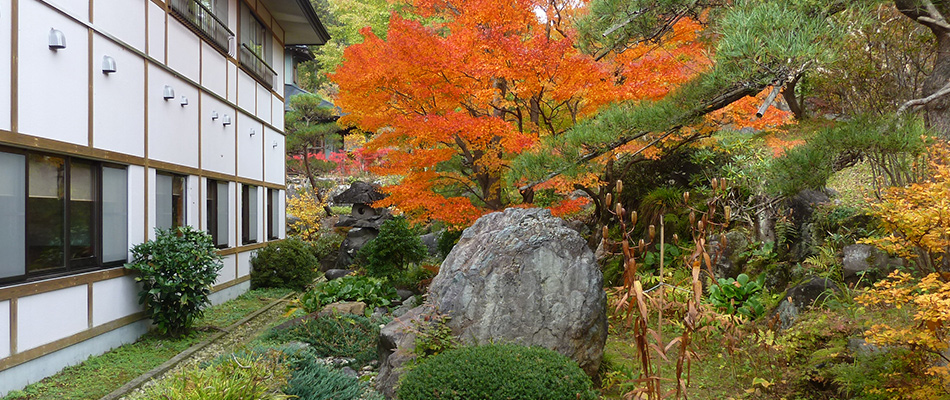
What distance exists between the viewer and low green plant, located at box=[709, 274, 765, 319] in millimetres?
7155

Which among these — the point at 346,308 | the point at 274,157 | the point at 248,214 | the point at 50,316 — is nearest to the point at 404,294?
the point at 346,308

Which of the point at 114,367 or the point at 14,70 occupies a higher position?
the point at 14,70

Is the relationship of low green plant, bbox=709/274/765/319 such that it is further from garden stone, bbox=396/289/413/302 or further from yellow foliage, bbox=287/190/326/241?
yellow foliage, bbox=287/190/326/241

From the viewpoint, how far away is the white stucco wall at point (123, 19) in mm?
7086

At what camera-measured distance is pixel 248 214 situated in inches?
522

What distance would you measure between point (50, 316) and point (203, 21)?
624cm

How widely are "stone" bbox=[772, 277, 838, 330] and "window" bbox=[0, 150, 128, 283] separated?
8.06 m

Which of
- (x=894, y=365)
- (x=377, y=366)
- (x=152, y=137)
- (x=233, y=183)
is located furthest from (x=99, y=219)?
(x=894, y=365)

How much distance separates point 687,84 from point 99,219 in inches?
281

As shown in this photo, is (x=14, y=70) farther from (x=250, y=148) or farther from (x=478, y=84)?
(x=250, y=148)

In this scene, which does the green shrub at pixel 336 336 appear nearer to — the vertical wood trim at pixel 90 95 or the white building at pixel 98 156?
the white building at pixel 98 156

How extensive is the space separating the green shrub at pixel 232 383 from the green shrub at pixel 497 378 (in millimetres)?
997

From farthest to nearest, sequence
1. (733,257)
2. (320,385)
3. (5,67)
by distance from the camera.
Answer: (733,257), (5,67), (320,385)

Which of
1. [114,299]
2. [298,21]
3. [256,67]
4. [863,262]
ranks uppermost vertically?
[298,21]
